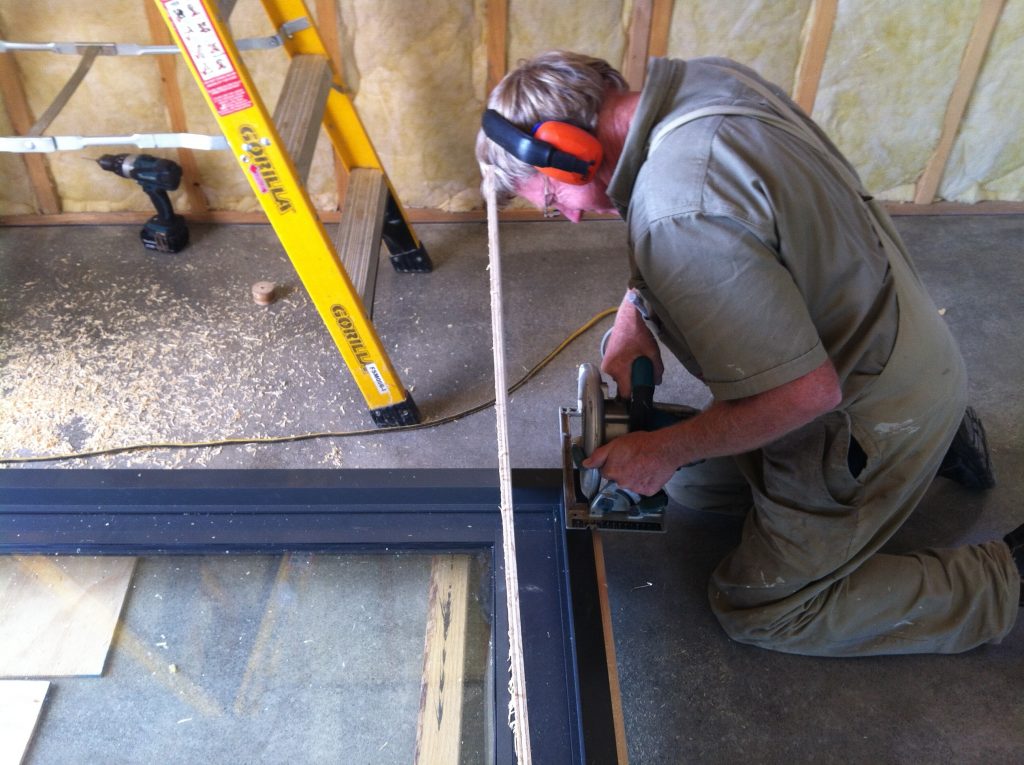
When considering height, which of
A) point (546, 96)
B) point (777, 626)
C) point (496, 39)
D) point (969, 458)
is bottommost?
point (777, 626)

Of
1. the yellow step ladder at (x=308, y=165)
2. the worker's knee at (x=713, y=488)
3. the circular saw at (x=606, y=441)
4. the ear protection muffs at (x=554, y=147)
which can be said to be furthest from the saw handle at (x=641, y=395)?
the yellow step ladder at (x=308, y=165)

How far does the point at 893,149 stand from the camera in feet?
9.68

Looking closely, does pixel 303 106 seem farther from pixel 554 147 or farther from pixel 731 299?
pixel 731 299

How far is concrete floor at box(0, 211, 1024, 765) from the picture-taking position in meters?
1.72

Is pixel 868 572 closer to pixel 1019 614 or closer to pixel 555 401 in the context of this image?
pixel 1019 614

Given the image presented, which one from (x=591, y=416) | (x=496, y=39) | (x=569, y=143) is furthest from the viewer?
(x=496, y=39)

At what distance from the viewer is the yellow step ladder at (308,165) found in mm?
1646

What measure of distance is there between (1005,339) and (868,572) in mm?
1309

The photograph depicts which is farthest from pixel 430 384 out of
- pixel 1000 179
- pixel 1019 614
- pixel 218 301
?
pixel 1000 179

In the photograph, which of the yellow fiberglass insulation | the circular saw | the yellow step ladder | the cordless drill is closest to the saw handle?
the circular saw

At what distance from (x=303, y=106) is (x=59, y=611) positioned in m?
1.35

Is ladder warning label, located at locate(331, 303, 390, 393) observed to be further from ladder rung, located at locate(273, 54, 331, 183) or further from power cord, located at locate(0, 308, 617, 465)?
ladder rung, located at locate(273, 54, 331, 183)

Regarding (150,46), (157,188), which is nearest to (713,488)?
(150,46)

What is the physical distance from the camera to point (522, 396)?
2.43m
